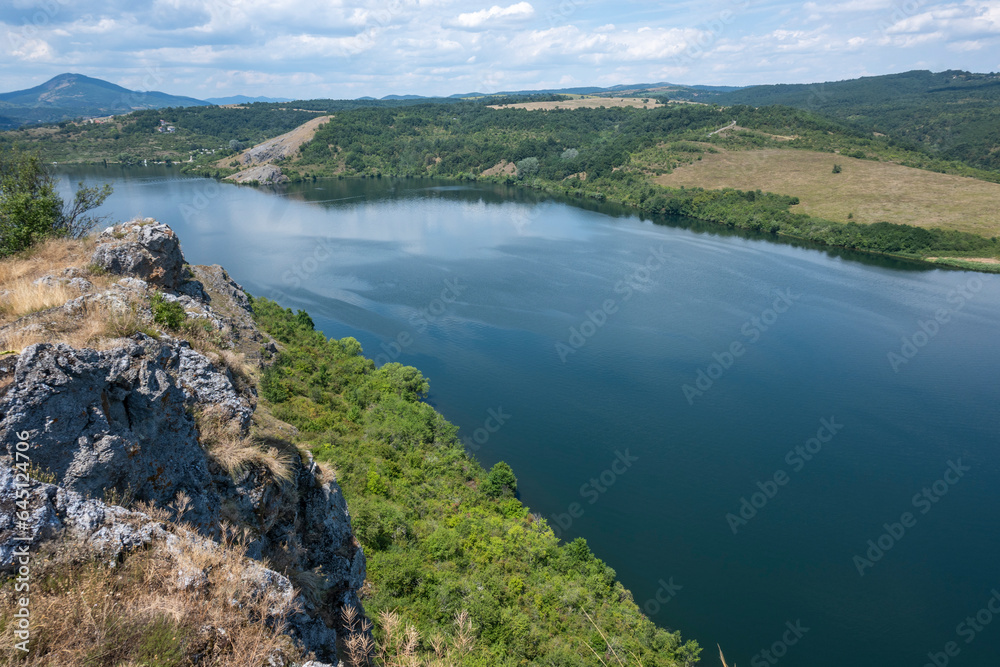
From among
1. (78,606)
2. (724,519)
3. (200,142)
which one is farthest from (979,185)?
(200,142)

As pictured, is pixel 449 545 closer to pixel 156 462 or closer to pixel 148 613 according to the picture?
pixel 156 462

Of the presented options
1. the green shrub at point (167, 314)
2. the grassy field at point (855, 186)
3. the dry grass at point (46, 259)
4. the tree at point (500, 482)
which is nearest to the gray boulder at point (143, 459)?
the green shrub at point (167, 314)

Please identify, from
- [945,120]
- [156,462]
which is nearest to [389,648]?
[156,462]

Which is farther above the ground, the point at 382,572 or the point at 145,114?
the point at 145,114

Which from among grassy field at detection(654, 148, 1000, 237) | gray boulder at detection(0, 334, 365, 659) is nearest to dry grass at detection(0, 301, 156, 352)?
gray boulder at detection(0, 334, 365, 659)

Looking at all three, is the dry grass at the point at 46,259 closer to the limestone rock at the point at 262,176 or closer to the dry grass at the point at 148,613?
the dry grass at the point at 148,613

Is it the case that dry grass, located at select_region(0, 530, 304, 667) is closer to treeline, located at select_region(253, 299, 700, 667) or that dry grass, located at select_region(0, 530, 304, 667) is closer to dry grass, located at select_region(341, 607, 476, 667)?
dry grass, located at select_region(341, 607, 476, 667)

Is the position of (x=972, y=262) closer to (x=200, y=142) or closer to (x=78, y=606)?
(x=78, y=606)
